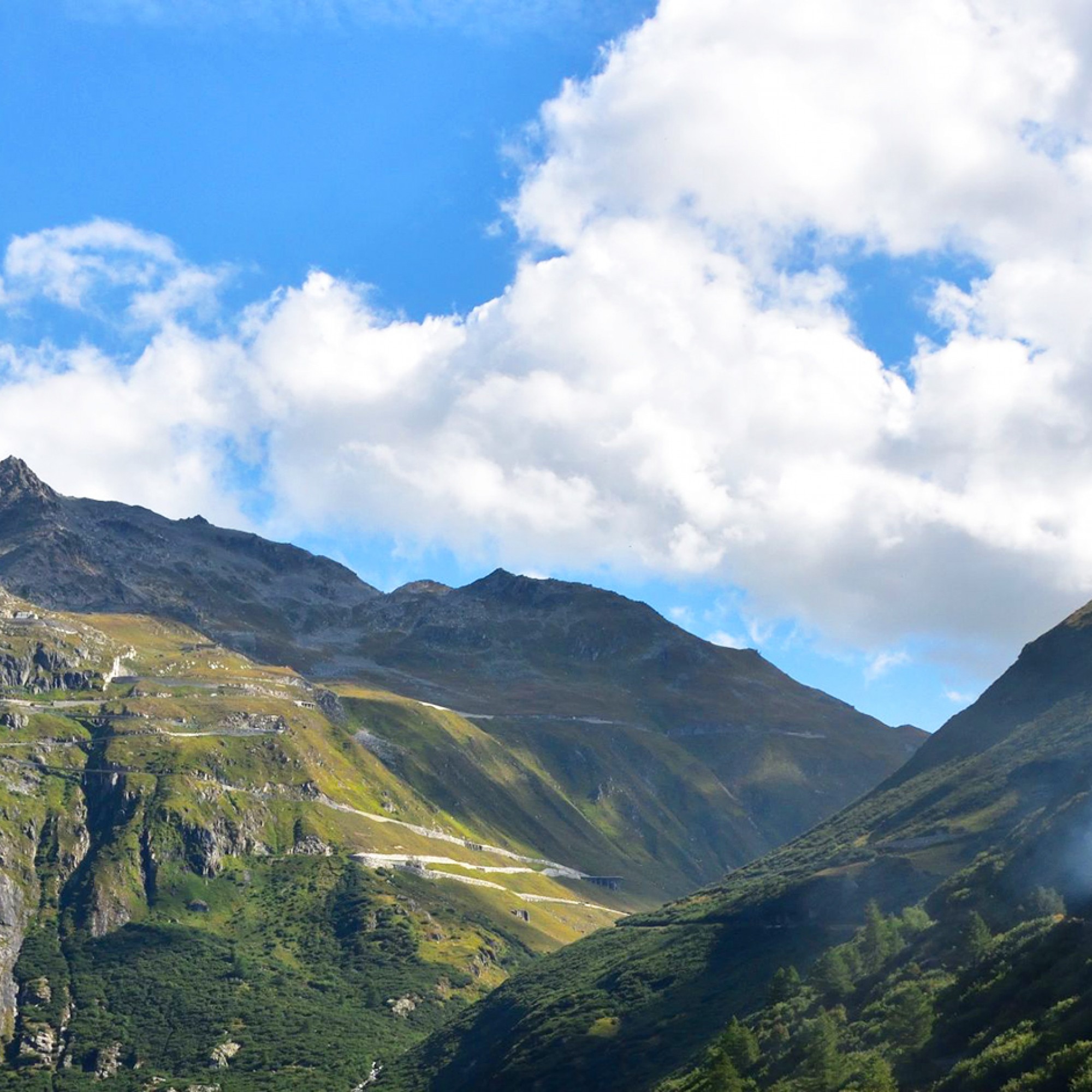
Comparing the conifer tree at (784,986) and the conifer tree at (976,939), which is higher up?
the conifer tree at (976,939)

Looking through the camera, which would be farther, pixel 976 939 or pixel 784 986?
pixel 784 986

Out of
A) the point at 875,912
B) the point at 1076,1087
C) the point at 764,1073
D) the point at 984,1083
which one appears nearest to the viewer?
the point at 1076,1087

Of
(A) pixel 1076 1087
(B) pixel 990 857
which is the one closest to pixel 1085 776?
(B) pixel 990 857

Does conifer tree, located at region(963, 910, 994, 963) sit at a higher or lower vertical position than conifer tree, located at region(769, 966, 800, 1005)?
higher

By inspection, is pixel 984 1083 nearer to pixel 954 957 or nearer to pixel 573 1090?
pixel 954 957

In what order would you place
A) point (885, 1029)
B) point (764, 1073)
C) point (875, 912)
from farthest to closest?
point (875, 912) < point (764, 1073) < point (885, 1029)

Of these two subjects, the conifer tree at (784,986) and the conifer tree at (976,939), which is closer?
the conifer tree at (976,939)

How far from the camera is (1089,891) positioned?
142 m

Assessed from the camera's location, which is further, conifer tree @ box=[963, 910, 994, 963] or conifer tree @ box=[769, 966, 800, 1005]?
conifer tree @ box=[769, 966, 800, 1005]

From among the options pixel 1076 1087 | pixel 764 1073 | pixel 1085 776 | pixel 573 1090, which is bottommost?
pixel 573 1090

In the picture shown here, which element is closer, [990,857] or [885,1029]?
[885,1029]

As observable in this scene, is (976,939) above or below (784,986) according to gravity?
above

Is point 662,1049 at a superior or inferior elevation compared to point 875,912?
inferior

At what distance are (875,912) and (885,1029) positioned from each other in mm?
43034
